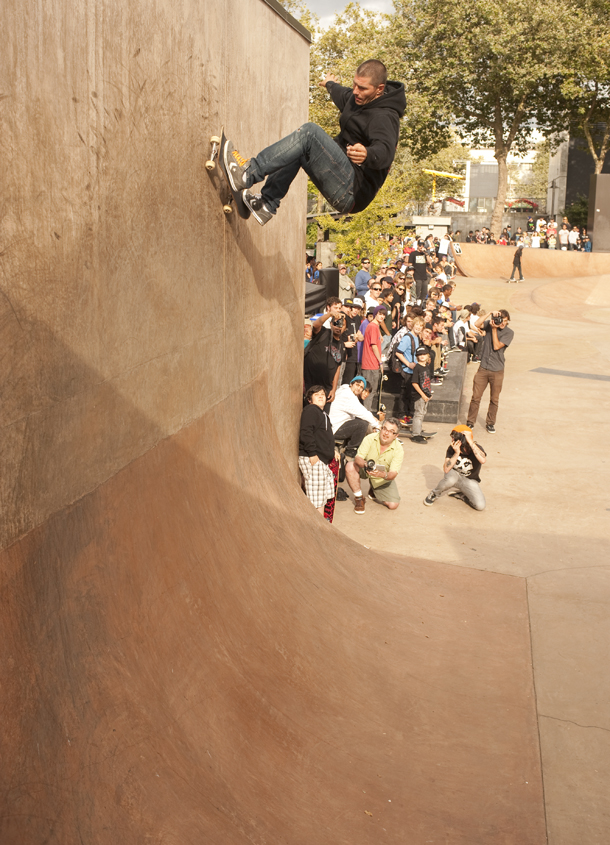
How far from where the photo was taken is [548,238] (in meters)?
39.7

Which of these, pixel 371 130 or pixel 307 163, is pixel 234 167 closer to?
pixel 307 163

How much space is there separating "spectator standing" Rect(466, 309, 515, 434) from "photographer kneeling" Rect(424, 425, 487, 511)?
2818mm

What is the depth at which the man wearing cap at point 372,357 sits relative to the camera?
11.3 metres

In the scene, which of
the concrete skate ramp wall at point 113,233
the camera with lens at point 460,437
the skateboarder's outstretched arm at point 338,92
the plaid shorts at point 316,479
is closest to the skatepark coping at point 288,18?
the concrete skate ramp wall at point 113,233

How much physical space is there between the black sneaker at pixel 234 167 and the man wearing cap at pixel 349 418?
4914 millimetres

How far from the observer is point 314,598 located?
4.85 meters

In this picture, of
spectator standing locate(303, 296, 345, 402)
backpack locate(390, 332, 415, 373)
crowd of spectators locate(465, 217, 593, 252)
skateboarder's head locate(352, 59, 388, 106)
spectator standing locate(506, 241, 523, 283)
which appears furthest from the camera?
crowd of spectators locate(465, 217, 593, 252)

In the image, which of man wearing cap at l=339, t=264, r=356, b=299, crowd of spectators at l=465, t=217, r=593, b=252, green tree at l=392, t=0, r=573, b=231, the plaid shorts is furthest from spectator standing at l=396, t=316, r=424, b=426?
green tree at l=392, t=0, r=573, b=231

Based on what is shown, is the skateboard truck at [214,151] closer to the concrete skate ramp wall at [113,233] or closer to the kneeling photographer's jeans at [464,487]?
the concrete skate ramp wall at [113,233]

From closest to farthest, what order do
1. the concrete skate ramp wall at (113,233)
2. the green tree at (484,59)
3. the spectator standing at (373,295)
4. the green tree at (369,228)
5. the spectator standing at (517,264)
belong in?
the concrete skate ramp wall at (113,233)
the spectator standing at (373,295)
the green tree at (369,228)
the spectator standing at (517,264)
the green tree at (484,59)

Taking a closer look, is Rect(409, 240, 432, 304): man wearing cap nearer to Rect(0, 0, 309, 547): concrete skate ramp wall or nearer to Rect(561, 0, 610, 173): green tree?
Rect(0, 0, 309, 547): concrete skate ramp wall

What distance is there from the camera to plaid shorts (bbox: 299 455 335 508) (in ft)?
23.2

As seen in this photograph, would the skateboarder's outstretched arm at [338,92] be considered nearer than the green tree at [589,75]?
Yes

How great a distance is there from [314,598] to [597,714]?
2001 mm
